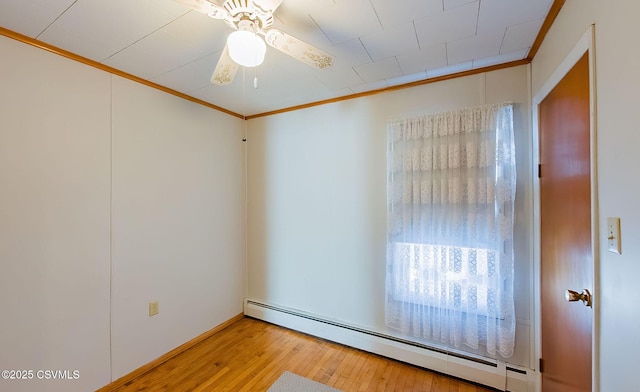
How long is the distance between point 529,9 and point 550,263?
1369 mm

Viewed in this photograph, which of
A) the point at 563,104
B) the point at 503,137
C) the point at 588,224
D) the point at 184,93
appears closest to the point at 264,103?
the point at 184,93

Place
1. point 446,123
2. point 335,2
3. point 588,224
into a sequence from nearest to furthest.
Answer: point 588,224 < point 335,2 < point 446,123

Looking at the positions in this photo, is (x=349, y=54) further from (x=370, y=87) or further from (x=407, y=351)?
(x=407, y=351)

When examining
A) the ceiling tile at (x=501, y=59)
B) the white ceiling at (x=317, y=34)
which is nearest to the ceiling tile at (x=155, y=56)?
the white ceiling at (x=317, y=34)

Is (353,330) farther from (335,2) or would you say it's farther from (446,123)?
(335,2)

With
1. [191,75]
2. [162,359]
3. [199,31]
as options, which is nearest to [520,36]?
[199,31]

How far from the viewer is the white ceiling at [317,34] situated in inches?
50.6

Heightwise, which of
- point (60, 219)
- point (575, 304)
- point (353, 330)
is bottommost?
point (353, 330)

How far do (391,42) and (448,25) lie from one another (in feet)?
1.03

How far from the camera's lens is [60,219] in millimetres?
1663

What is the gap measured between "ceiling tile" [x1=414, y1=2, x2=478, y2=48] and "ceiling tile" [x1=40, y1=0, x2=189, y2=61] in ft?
4.16

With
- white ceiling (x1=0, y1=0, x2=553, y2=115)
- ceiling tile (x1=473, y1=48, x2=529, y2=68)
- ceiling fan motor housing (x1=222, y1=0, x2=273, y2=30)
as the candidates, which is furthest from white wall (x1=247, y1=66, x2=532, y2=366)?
ceiling fan motor housing (x1=222, y1=0, x2=273, y2=30)

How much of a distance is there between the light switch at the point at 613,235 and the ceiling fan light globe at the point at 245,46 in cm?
147

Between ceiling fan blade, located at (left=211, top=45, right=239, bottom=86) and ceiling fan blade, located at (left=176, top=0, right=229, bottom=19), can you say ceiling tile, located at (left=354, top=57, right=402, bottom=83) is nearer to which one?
ceiling fan blade, located at (left=211, top=45, right=239, bottom=86)
